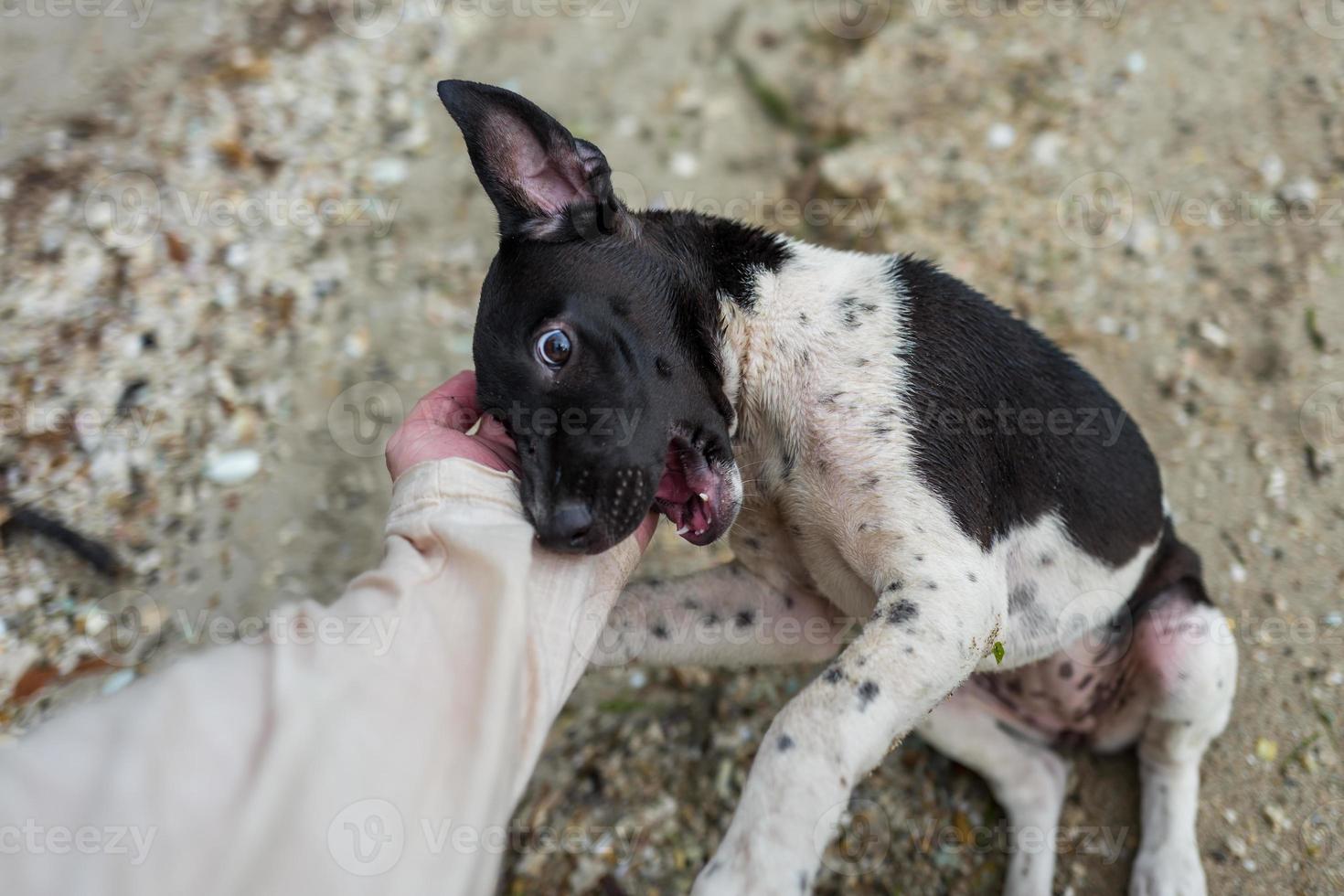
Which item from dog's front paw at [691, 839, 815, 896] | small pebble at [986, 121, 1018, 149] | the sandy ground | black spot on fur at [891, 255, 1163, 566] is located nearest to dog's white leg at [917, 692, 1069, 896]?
the sandy ground

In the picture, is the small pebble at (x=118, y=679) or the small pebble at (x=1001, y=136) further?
the small pebble at (x=1001, y=136)

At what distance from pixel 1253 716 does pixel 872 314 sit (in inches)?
86.8

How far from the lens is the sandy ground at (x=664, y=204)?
3.64m

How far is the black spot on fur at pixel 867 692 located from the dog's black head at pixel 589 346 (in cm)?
60

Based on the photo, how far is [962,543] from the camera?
2652 millimetres

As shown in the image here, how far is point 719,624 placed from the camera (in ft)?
10.5

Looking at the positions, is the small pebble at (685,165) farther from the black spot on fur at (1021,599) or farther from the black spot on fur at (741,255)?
the black spot on fur at (1021,599)

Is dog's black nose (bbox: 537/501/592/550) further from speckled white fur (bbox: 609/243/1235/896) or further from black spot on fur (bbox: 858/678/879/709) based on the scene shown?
black spot on fur (bbox: 858/678/879/709)

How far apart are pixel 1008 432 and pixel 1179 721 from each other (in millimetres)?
1252

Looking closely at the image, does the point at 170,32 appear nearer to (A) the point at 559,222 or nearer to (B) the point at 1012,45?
(A) the point at 559,222

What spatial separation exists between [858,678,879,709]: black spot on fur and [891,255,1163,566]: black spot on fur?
0.55 metres

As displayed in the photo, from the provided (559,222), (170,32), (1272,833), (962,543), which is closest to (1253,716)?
(1272,833)

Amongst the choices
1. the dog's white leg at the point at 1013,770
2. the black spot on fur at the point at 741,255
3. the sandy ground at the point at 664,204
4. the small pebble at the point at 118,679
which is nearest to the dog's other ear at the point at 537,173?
the black spot on fur at the point at 741,255

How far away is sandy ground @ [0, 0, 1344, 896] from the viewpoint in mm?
3645
